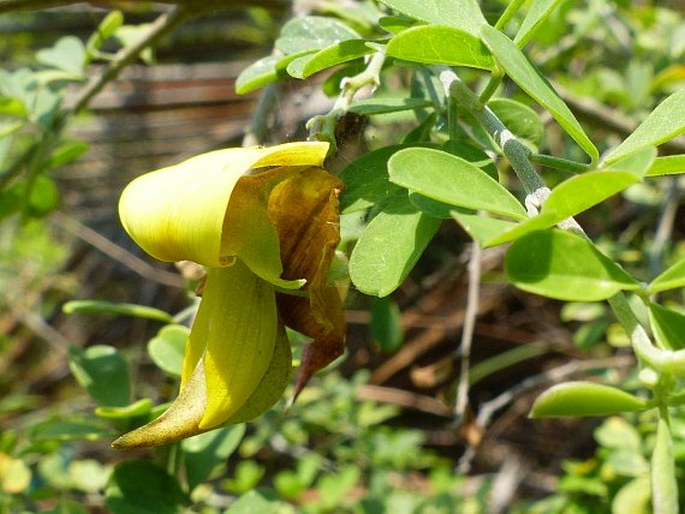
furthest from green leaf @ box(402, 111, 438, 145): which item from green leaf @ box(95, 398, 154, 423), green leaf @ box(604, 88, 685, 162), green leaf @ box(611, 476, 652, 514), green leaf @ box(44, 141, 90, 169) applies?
green leaf @ box(44, 141, 90, 169)

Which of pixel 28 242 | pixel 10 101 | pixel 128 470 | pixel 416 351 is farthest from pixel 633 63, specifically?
pixel 28 242

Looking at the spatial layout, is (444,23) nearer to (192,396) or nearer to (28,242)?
(192,396)

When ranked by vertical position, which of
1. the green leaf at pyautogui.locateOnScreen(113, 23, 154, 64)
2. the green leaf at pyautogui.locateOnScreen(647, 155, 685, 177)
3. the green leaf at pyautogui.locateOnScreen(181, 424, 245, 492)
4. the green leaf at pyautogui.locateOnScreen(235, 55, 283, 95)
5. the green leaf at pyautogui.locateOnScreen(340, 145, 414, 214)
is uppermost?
the green leaf at pyautogui.locateOnScreen(647, 155, 685, 177)

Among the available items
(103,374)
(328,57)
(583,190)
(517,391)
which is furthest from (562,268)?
(517,391)

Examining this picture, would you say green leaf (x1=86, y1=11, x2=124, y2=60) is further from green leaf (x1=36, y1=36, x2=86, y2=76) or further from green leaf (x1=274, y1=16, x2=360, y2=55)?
green leaf (x1=274, y1=16, x2=360, y2=55)

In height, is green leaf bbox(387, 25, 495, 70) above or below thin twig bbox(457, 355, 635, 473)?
above

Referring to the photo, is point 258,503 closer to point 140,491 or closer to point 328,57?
point 140,491
